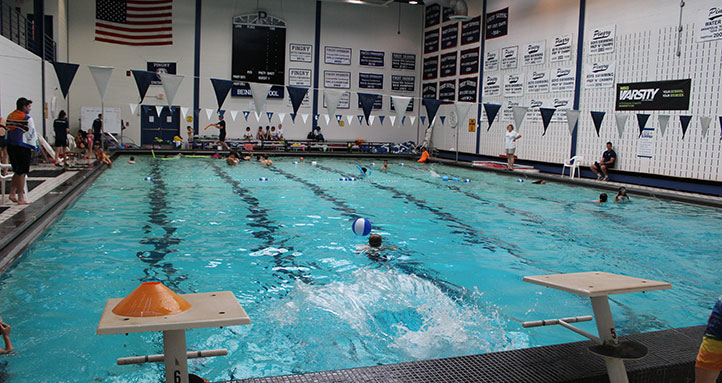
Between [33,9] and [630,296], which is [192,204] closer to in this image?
[630,296]

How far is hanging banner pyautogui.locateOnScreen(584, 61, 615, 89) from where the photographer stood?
48.1 ft

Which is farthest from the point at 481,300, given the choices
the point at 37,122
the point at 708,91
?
the point at 37,122

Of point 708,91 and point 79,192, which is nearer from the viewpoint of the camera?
point 79,192

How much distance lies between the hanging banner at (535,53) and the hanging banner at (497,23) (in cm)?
152

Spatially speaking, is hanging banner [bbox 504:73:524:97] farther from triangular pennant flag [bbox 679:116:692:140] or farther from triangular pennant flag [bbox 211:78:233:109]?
triangular pennant flag [bbox 211:78:233:109]

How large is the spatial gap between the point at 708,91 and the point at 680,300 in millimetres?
9119

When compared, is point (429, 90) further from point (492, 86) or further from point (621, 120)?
point (621, 120)

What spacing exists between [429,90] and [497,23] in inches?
208

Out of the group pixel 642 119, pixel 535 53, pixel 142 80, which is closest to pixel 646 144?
pixel 642 119

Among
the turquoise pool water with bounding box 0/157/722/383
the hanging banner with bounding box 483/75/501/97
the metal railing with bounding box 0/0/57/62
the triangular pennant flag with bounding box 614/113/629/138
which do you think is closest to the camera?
the turquoise pool water with bounding box 0/157/722/383

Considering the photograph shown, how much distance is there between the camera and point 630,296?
509 centimetres

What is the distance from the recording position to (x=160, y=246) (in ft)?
21.1

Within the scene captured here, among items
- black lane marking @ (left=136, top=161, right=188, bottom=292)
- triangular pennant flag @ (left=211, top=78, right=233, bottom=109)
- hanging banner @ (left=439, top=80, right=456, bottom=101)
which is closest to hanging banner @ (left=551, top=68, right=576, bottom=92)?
hanging banner @ (left=439, top=80, right=456, bottom=101)

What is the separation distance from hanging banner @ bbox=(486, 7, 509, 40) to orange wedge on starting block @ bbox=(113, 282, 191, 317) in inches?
747
